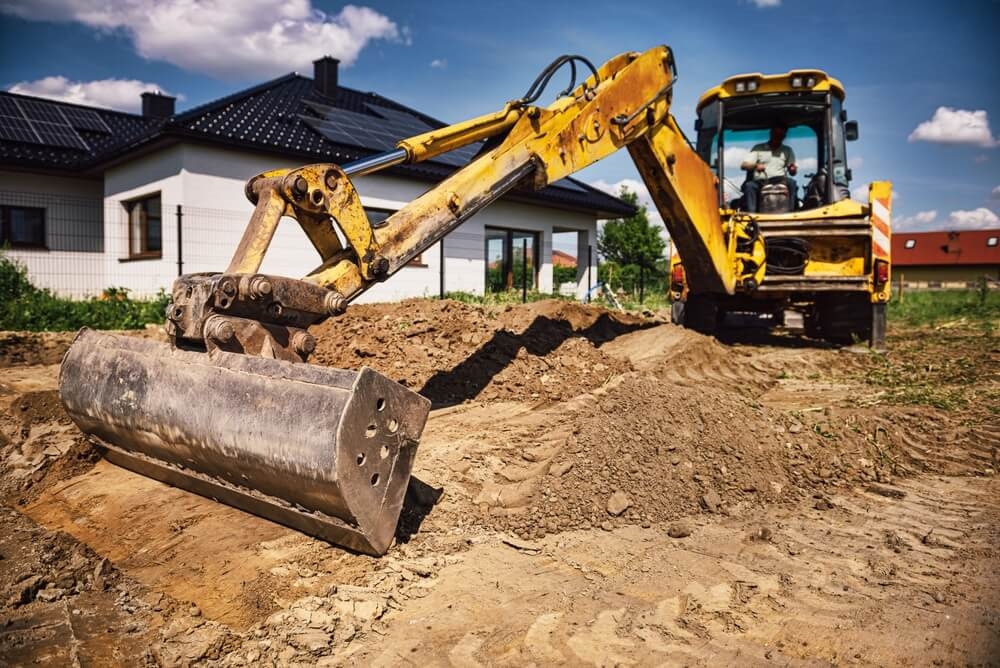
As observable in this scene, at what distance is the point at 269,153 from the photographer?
40.1 ft

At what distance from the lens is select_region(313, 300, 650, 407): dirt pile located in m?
5.74

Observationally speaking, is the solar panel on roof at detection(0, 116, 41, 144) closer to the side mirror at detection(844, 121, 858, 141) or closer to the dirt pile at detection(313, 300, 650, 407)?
the dirt pile at detection(313, 300, 650, 407)

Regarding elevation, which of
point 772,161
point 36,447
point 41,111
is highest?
point 41,111

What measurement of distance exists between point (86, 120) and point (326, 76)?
5.57 meters

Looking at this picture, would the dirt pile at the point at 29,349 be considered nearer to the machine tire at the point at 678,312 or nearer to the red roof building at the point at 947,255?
the machine tire at the point at 678,312

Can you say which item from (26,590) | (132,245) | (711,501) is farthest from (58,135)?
(711,501)

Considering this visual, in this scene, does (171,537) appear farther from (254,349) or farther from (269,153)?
(269,153)

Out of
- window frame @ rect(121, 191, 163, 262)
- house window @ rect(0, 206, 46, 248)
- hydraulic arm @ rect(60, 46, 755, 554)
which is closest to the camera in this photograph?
hydraulic arm @ rect(60, 46, 755, 554)

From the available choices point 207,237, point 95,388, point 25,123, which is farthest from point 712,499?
point 25,123

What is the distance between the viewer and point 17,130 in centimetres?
1409

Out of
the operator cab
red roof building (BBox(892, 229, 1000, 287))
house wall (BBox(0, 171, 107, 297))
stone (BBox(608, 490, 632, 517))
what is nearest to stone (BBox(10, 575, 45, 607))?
stone (BBox(608, 490, 632, 517))

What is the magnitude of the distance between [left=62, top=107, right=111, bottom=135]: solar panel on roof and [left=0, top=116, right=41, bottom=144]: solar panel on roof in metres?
1.17

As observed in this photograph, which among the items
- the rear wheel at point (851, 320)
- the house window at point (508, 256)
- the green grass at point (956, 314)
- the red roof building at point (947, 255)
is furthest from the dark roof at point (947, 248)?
the rear wheel at point (851, 320)

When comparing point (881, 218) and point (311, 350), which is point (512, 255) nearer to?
point (881, 218)
